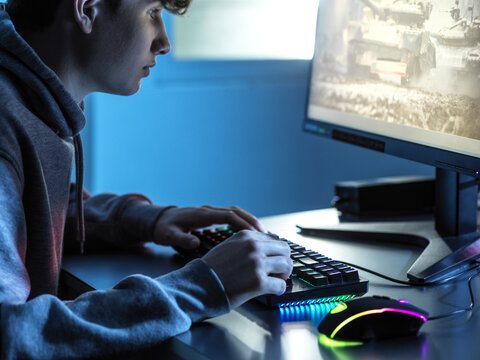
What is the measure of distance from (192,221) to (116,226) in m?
0.13

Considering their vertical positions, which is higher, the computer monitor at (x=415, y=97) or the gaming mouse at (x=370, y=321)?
the computer monitor at (x=415, y=97)

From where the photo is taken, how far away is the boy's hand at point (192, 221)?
1.07m

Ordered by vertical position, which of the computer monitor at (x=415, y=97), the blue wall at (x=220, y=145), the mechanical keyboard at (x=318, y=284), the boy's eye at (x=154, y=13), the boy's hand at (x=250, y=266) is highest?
the boy's eye at (x=154, y=13)

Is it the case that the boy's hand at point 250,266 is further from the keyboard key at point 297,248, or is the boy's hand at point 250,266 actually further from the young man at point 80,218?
the keyboard key at point 297,248

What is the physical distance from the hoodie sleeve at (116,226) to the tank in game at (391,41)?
1.41 feet

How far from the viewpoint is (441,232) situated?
1.14 m

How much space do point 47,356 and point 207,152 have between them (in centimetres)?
186

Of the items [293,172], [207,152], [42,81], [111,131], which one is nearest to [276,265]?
[42,81]

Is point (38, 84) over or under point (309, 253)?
over

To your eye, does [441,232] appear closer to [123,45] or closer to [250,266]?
→ [250,266]

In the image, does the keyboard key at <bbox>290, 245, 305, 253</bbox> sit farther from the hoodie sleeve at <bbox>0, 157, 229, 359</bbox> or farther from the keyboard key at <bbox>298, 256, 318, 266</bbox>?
the hoodie sleeve at <bbox>0, 157, 229, 359</bbox>

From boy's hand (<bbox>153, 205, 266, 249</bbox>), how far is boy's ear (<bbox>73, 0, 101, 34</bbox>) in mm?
322

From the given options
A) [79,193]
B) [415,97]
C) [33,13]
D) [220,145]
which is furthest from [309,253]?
[220,145]

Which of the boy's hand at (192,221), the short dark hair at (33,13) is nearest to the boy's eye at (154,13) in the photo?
the short dark hair at (33,13)
